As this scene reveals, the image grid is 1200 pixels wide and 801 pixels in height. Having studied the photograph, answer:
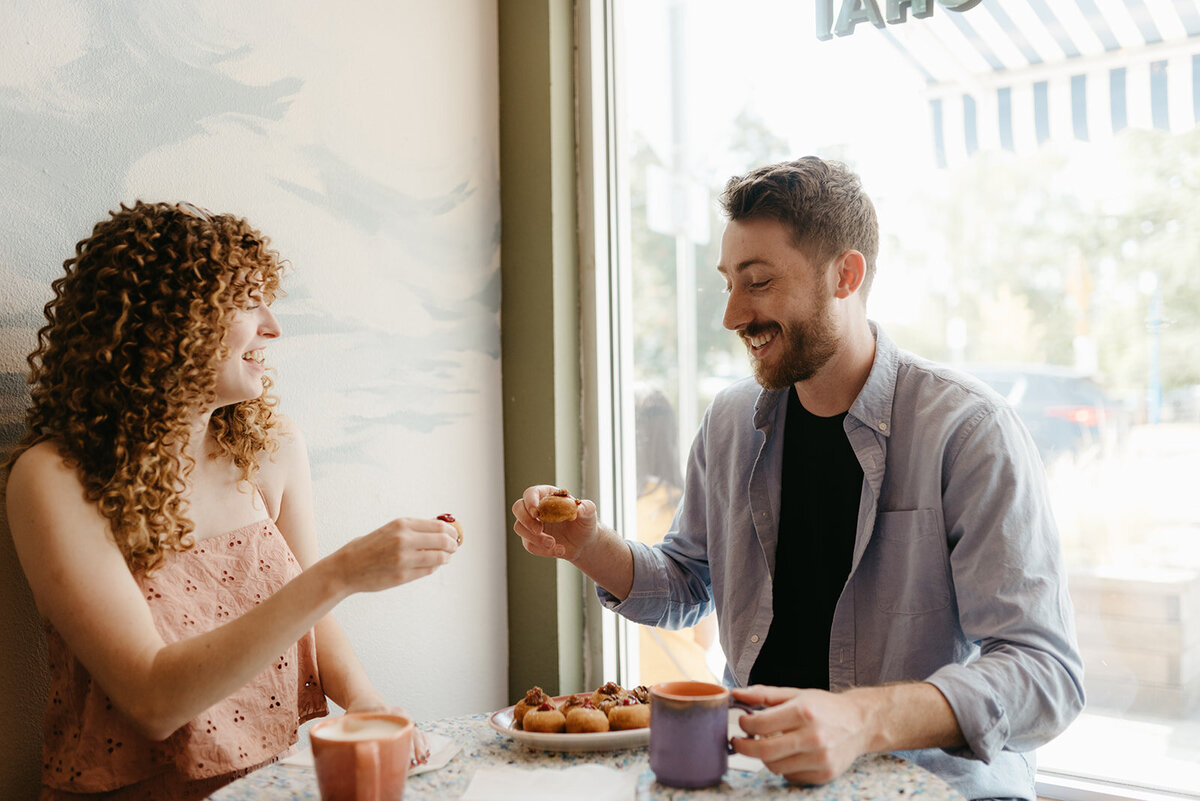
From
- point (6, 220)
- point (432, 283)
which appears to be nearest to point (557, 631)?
point (432, 283)

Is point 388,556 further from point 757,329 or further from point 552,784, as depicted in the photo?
point 757,329

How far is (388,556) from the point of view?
126cm

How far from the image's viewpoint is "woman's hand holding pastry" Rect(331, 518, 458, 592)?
49.7 inches

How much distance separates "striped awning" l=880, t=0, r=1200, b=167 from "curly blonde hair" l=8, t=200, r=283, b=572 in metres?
1.57

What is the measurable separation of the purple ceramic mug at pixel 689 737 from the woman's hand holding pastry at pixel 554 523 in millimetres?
576

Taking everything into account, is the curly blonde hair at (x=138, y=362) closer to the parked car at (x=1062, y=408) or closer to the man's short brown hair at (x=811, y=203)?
the man's short brown hair at (x=811, y=203)

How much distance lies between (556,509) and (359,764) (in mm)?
693

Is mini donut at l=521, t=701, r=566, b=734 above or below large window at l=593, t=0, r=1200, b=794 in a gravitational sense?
below

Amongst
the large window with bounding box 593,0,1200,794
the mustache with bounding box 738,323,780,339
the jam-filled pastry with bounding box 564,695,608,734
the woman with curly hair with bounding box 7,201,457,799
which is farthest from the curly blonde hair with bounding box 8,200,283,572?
the large window with bounding box 593,0,1200,794

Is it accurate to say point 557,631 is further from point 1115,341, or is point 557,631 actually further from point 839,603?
point 1115,341

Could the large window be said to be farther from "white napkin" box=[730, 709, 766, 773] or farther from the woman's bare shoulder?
the woman's bare shoulder

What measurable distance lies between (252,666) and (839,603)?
929 mm

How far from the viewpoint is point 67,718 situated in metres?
1.36

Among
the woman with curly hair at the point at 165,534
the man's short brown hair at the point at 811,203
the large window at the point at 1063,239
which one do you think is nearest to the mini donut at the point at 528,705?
the woman with curly hair at the point at 165,534
